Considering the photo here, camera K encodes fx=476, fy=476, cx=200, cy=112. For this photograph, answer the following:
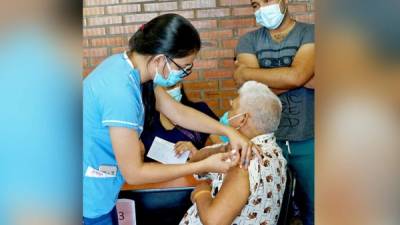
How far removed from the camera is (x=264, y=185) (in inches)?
55.9

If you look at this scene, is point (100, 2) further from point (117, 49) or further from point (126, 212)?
point (126, 212)

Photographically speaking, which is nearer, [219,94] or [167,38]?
[167,38]

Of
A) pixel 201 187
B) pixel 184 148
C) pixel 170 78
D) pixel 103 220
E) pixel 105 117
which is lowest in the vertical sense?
pixel 103 220

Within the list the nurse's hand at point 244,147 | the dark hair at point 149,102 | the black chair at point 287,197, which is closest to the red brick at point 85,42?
the dark hair at point 149,102

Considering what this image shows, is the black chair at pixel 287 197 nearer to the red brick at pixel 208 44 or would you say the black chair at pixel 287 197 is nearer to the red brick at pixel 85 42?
the red brick at pixel 208 44

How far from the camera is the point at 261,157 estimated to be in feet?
4.72

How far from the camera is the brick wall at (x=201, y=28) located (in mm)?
1465

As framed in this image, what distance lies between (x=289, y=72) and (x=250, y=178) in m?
0.35

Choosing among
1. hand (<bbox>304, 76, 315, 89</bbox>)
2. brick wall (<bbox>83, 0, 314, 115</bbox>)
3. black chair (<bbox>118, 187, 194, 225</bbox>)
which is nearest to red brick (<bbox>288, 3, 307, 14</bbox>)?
brick wall (<bbox>83, 0, 314, 115</bbox>)

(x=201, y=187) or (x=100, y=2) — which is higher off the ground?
(x=100, y=2)

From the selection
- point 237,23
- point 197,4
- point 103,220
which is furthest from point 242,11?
point 103,220

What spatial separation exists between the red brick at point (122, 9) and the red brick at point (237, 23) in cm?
27
